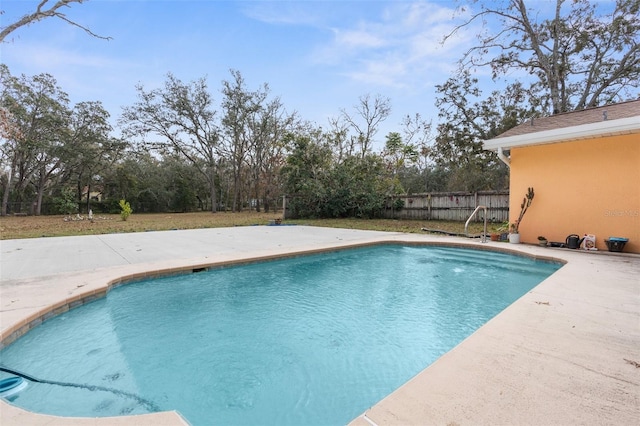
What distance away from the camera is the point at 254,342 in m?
2.93

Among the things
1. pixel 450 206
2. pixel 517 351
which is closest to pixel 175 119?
pixel 450 206

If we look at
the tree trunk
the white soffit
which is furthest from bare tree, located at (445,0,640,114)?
the tree trunk

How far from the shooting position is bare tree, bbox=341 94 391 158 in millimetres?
17828

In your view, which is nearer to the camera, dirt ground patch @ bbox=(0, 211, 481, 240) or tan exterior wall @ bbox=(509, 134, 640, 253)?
tan exterior wall @ bbox=(509, 134, 640, 253)

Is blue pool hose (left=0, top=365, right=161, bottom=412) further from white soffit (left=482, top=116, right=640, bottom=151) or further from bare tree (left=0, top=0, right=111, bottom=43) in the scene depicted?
bare tree (left=0, top=0, right=111, bottom=43)

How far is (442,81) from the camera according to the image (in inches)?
549

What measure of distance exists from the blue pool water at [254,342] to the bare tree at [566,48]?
1113 cm

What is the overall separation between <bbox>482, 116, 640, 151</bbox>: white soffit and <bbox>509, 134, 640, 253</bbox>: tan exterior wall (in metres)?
0.24

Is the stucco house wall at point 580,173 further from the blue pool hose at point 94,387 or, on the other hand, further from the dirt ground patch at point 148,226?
the blue pool hose at point 94,387

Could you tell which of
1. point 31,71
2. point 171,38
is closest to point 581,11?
point 171,38

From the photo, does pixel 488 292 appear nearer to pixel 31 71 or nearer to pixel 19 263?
pixel 19 263

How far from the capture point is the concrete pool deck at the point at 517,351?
56.6 inches

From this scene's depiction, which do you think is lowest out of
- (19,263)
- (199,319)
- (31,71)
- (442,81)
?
(199,319)

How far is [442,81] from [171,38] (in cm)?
1131
